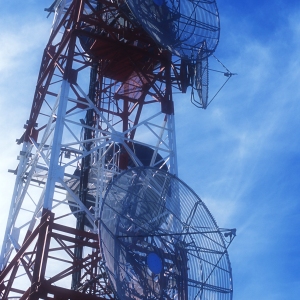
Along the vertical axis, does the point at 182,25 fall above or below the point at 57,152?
above

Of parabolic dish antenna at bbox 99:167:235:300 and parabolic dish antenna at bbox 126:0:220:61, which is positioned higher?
parabolic dish antenna at bbox 126:0:220:61

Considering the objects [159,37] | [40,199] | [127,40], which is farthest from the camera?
[127,40]

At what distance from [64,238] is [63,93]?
5718mm

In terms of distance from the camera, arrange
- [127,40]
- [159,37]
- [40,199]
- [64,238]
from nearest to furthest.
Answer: [64,238] → [40,199] → [159,37] → [127,40]

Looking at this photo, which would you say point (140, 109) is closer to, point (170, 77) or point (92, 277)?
point (170, 77)

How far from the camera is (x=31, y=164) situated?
82.2 ft

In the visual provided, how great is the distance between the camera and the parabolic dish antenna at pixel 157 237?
19.4 m

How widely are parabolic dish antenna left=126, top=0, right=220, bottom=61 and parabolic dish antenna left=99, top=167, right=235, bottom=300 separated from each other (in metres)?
6.28

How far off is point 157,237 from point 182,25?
29.5 feet

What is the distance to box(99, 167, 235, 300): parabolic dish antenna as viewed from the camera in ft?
63.7

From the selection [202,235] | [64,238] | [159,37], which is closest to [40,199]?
[64,238]

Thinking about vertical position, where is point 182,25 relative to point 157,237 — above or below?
above

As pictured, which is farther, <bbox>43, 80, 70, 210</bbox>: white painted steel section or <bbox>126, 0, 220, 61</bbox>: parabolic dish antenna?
<bbox>126, 0, 220, 61</bbox>: parabolic dish antenna

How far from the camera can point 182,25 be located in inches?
992
